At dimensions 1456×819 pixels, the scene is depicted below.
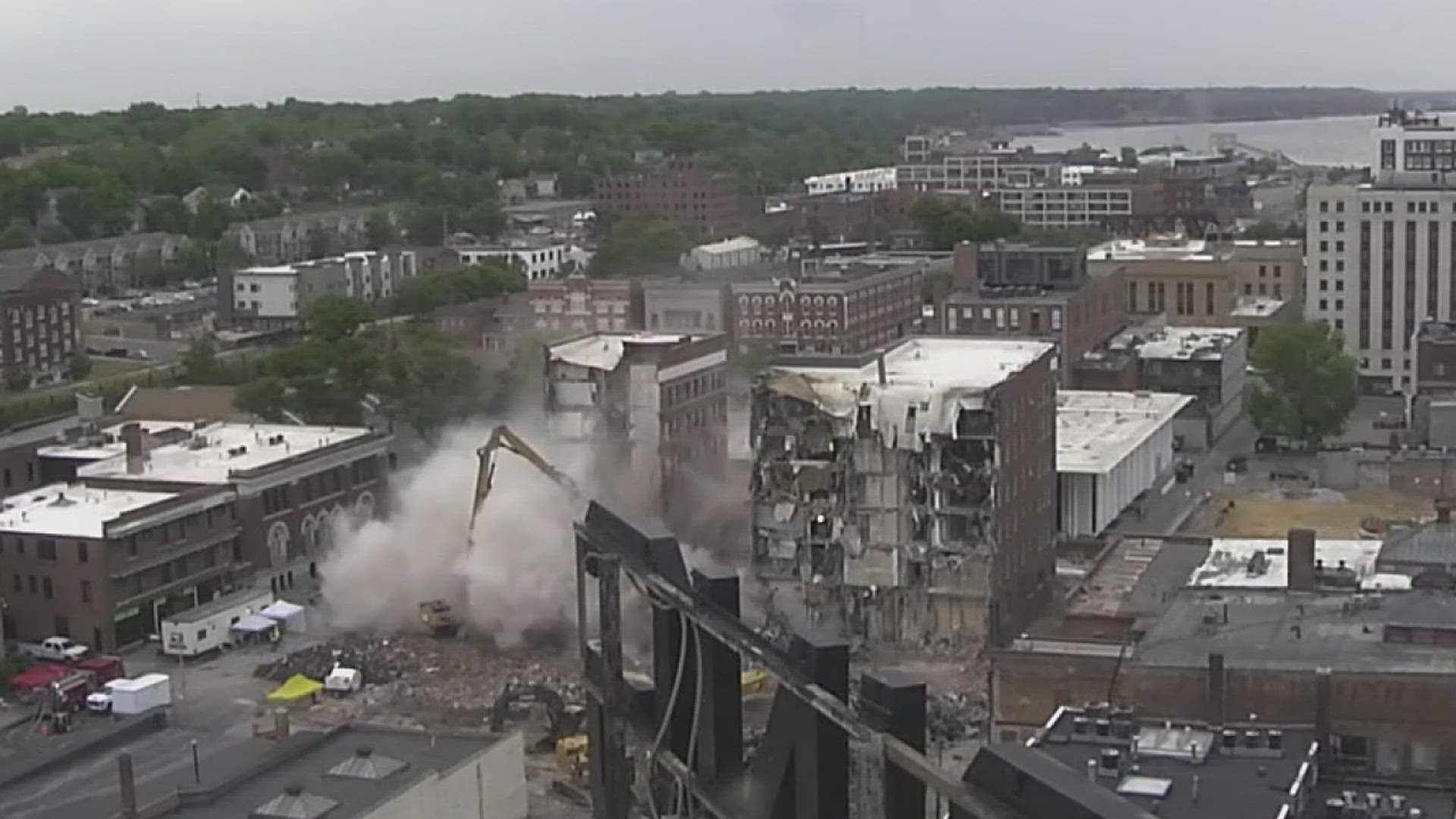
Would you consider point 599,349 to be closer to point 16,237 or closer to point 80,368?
point 80,368

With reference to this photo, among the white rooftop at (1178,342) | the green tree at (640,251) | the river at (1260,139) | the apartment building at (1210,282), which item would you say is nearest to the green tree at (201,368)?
the green tree at (640,251)

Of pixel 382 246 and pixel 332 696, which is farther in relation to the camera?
pixel 382 246

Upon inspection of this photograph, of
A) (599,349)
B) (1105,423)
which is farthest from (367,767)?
(1105,423)

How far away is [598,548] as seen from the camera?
2166 mm

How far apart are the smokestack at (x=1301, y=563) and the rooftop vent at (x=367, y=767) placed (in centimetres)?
539

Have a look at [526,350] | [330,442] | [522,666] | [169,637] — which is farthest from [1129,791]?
[526,350]

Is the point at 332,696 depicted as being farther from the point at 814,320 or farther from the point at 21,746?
the point at 814,320

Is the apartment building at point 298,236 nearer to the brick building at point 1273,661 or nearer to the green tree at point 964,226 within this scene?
the green tree at point 964,226

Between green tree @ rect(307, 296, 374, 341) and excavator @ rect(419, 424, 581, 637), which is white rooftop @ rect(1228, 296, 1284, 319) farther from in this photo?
excavator @ rect(419, 424, 581, 637)

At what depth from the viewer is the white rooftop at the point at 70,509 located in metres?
14.8

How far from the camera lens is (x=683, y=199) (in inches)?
1666

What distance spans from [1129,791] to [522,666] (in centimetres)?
683

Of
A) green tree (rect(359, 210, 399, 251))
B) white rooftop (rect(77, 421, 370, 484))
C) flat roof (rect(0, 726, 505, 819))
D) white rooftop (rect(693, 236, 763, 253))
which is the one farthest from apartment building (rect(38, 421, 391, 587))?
green tree (rect(359, 210, 399, 251))

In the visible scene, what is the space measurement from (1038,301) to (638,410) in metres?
7.74
